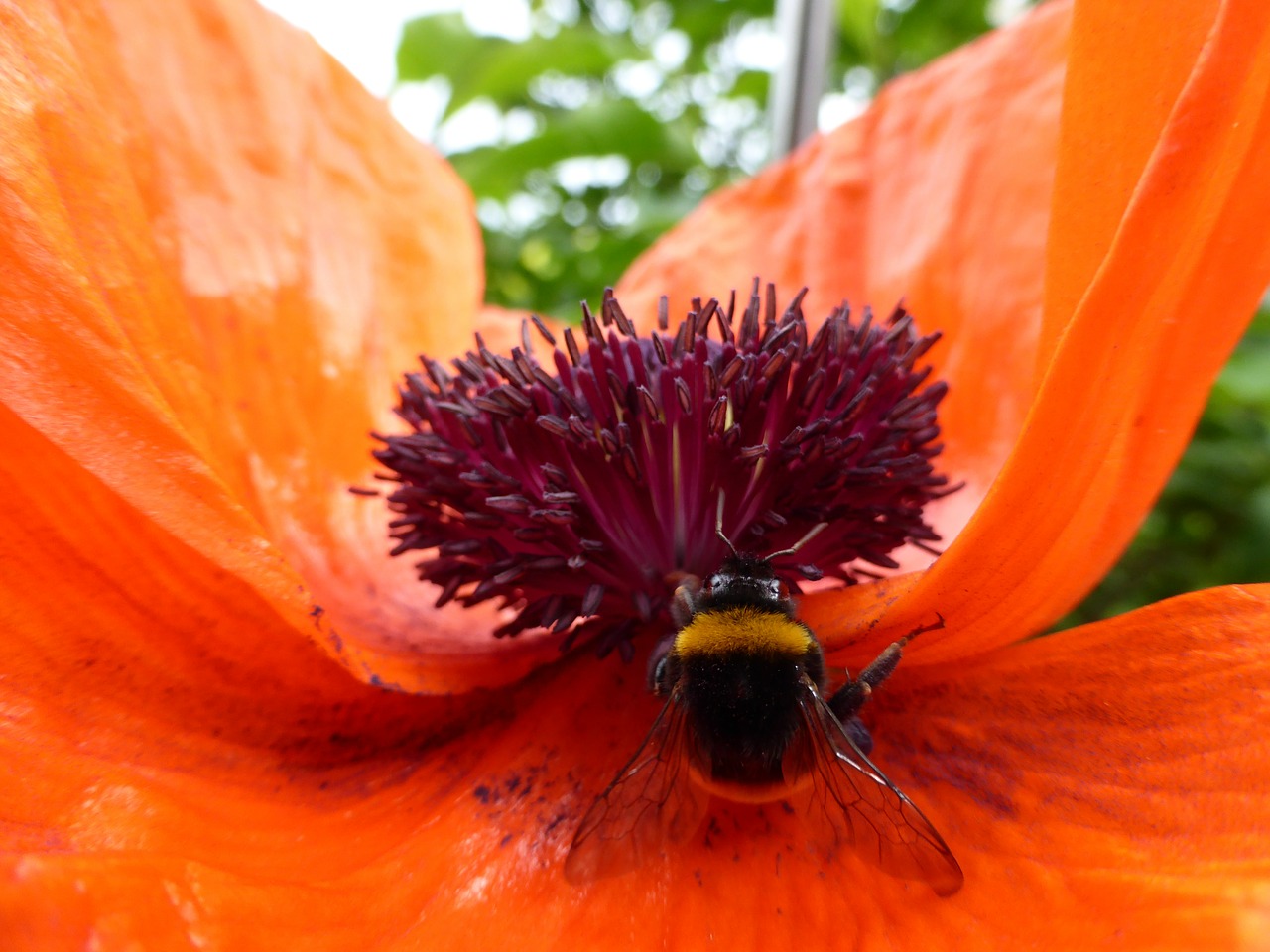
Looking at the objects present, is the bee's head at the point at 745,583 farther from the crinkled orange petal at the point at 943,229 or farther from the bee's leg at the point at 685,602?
the crinkled orange petal at the point at 943,229

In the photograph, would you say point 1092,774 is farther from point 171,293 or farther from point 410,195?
point 410,195

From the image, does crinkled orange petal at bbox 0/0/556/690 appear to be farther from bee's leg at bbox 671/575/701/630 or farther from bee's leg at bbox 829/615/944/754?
bee's leg at bbox 829/615/944/754

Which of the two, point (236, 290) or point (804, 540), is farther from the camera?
point (236, 290)

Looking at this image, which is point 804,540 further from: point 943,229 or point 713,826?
point 943,229

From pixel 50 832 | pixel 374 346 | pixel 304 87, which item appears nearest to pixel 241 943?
pixel 50 832

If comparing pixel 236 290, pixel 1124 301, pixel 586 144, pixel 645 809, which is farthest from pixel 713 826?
pixel 586 144

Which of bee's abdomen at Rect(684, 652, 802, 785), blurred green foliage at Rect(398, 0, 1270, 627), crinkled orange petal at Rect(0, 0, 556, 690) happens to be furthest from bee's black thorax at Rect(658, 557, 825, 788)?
blurred green foliage at Rect(398, 0, 1270, 627)

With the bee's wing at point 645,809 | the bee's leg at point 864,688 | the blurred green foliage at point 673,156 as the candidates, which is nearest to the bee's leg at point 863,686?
the bee's leg at point 864,688

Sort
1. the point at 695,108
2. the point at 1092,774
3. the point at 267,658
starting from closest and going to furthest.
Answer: the point at 1092,774
the point at 267,658
the point at 695,108
